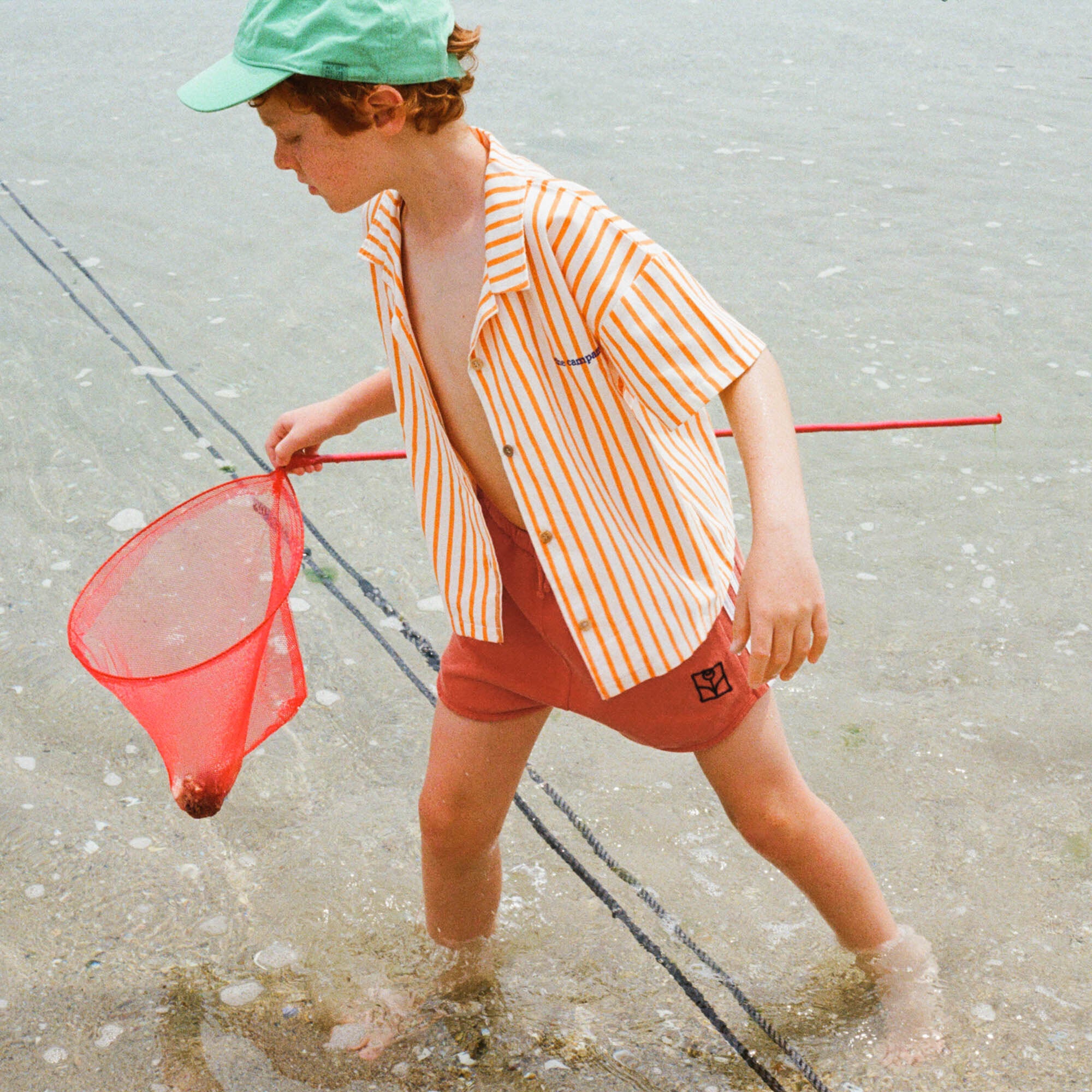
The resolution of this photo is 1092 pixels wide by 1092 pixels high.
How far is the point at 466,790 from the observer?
Answer: 1.68 m

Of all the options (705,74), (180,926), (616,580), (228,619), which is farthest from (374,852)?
(705,74)

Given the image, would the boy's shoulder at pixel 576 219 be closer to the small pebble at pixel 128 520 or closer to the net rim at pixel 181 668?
the net rim at pixel 181 668

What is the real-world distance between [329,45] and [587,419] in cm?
49

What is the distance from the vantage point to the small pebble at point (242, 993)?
6.48 feet

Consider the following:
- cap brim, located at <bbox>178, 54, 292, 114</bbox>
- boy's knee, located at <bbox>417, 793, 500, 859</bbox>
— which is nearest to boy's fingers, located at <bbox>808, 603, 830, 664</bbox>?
boy's knee, located at <bbox>417, 793, 500, 859</bbox>

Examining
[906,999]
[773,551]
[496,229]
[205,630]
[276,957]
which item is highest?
[496,229]

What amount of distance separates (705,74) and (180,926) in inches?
222

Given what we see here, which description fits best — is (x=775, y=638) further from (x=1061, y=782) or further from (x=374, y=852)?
(x=1061, y=782)

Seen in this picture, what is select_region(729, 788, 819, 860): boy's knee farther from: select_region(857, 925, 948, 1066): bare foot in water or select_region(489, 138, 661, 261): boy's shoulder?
select_region(489, 138, 661, 261): boy's shoulder

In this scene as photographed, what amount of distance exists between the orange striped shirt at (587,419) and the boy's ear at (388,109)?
0.39 feet

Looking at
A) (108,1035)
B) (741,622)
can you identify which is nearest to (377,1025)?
(108,1035)

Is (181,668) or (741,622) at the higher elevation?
(741,622)

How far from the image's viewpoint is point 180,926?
211 centimetres

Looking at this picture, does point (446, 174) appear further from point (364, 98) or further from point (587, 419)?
point (587, 419)
